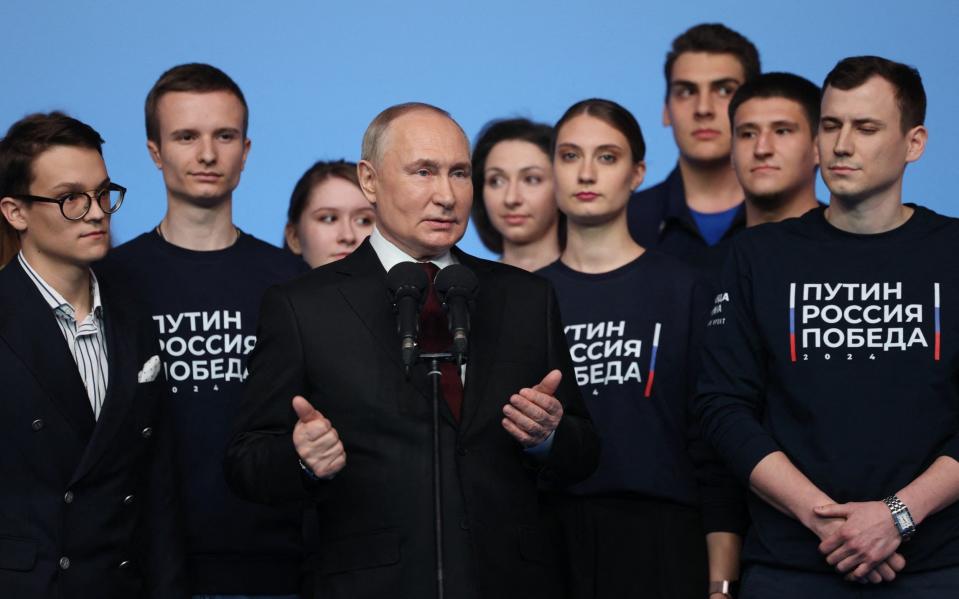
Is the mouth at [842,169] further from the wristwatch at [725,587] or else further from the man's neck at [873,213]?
the wristwatch at [725,587]

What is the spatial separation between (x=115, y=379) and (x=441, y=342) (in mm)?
832

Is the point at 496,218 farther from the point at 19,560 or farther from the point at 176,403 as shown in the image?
the point at 19,560

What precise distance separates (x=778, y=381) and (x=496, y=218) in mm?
1481

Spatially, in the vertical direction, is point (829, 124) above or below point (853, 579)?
above

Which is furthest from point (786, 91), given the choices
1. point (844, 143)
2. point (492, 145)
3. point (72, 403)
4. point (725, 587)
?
point (72, 403)

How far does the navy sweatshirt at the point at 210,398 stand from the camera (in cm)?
371

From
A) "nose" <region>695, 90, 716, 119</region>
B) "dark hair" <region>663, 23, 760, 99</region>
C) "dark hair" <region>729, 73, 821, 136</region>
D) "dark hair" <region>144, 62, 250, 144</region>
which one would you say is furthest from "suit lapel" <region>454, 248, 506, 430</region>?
"dark hair" <region>663, 23, 760, 99</region>

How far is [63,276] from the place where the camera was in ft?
11.4

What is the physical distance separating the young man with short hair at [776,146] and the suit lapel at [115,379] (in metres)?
1.76

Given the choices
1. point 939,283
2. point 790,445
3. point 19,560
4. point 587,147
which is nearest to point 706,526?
point 790,445

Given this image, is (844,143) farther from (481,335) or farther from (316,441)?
(316,441)

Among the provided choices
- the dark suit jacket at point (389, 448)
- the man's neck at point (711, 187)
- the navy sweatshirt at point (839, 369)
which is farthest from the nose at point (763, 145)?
the dark suit jacket at point (389, 448)

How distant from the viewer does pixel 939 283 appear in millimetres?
3398

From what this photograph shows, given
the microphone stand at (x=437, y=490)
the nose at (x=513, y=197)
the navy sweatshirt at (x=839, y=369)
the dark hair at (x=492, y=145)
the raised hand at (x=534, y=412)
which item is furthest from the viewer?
the dark hair at (x=492, y=145)
